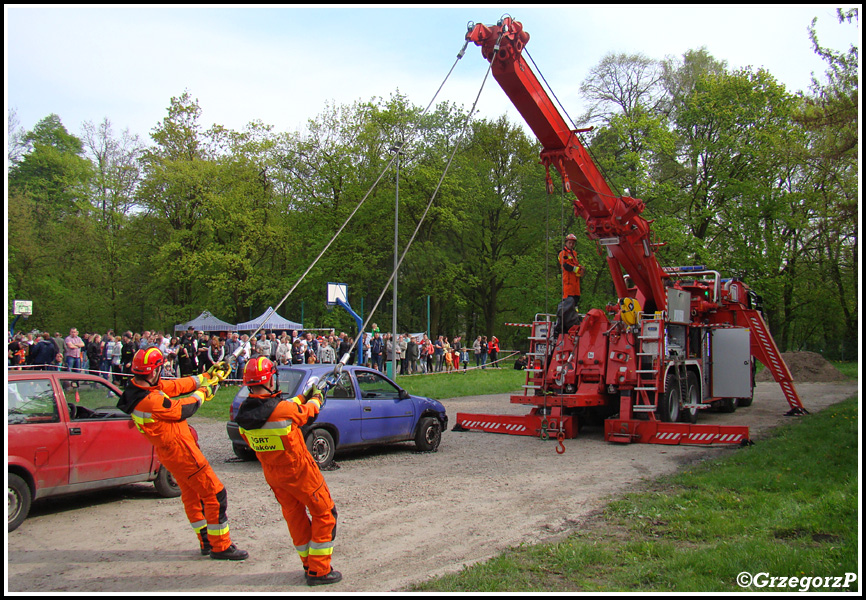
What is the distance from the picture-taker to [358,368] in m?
11.0

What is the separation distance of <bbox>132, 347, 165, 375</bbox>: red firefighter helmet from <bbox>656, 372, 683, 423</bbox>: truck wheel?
9.86 m

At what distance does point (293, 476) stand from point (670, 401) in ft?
33.4

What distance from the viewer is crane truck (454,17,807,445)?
38.6 ft

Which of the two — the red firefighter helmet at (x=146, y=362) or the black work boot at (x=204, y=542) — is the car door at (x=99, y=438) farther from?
the black work boot at (x=204, y=542)

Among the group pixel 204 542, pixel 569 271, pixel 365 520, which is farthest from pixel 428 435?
pixel 204 542

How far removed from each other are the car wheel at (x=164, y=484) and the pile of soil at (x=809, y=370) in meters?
25.1

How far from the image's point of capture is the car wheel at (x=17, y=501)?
6.70 meters

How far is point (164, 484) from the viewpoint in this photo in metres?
8.30

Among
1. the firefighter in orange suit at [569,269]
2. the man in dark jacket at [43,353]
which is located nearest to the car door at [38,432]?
the firefighter in orange suit at [569,269]

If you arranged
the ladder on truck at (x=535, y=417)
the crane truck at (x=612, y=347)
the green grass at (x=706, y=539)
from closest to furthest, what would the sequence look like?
1. the green grass at (x=706, y=539)
2. the crane truck at (x=612, y=347)
3. the ladder on truck at (x=535, y=417)

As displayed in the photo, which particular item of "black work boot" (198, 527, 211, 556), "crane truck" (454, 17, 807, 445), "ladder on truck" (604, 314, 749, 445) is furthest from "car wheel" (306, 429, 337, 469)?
"ladder on truck" (604, 314, 749, 445)

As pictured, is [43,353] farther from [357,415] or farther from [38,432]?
[38,432]

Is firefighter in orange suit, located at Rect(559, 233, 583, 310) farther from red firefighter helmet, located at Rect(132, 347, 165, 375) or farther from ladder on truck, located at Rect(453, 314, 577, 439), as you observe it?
red firefighter helmet, located at Rect(132, 347, 165, 375)

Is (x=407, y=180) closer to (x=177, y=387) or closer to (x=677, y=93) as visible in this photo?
(x=677, y=93)
